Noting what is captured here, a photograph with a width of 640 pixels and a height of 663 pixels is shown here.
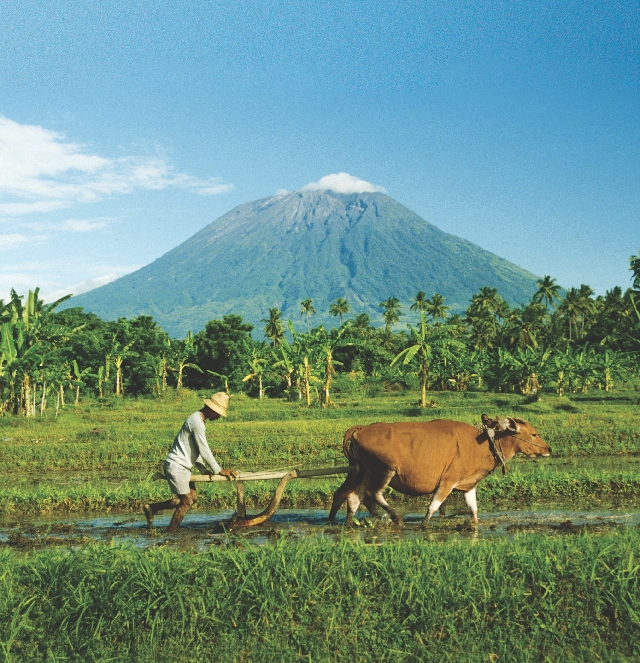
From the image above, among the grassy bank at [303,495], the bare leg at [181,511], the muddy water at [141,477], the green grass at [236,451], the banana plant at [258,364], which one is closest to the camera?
the bare leg at [181,511]

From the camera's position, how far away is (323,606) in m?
4.53

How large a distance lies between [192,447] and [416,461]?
2.35 m

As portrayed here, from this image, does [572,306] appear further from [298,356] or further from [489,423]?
[489,423]

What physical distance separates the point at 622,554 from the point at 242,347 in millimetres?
40587

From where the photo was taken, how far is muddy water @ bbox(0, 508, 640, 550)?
6.88 metres

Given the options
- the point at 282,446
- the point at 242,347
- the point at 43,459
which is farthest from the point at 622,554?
the point at 242,347

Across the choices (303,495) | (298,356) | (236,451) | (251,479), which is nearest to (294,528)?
(251,479)

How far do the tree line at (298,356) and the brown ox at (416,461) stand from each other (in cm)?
1690

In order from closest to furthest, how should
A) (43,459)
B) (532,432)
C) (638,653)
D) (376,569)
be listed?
(638,653), (376,569), (532,432), (43,459)

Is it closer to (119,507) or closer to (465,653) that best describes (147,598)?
(465,653)

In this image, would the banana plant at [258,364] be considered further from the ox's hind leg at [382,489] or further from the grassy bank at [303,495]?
the ox's hind leg at [382,489]

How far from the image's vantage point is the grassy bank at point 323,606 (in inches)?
165

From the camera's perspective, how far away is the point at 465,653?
4094 millimetres

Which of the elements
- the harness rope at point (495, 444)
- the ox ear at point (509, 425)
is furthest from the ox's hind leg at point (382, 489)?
the ox ear at point (509, 425)
